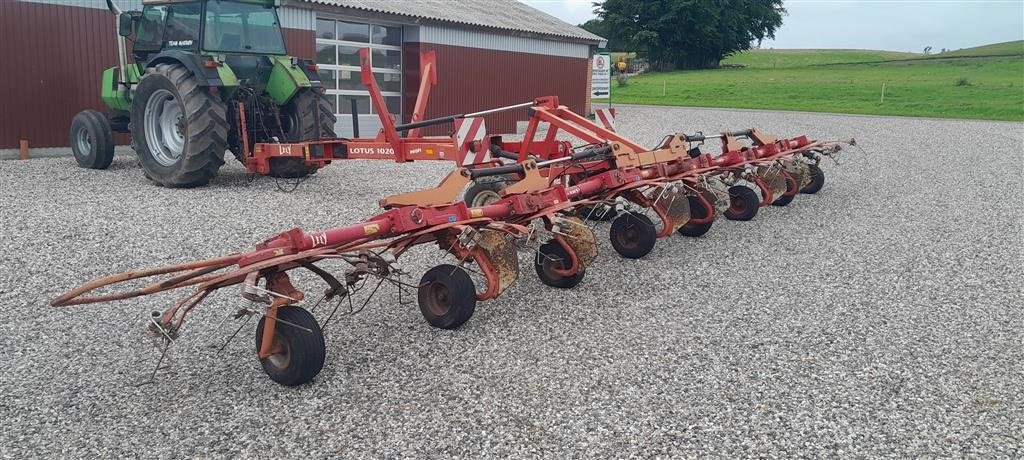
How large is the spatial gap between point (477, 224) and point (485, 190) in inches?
102

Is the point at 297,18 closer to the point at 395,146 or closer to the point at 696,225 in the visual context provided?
the point at 395,146

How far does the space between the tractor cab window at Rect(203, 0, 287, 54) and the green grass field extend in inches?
865

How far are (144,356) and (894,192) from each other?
8.94 metres

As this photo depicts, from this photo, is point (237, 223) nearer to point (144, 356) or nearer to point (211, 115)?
point (211, 115)

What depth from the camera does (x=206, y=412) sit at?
333 cm

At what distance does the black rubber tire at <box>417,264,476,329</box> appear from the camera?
4.23 metres

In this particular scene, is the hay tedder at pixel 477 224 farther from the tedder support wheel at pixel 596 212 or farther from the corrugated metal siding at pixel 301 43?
the corrugated metal siding at pixel 301 43

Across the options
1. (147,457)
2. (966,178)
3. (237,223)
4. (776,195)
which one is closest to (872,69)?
(966,178)

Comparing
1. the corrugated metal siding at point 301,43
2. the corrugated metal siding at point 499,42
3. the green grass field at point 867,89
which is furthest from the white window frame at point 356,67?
the green grass field at point 867,89

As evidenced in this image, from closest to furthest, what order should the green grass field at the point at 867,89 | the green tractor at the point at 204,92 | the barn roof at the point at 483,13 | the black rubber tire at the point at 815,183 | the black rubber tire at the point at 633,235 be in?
the black rubber tire at the point at 633,235, the green tractor at the point at 204,92, the black rubber tire at the point at 815,183, the barn roof at the point at 483,13, the green grass field at the point at 867,89

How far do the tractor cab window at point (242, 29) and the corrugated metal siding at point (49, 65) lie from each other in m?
3.35

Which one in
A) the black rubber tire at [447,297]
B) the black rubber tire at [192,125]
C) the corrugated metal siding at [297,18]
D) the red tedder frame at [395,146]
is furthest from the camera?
the corrugated metal siding at [297,18]

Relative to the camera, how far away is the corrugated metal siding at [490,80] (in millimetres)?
15109

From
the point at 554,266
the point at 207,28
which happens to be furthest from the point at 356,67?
the point at 554,266
